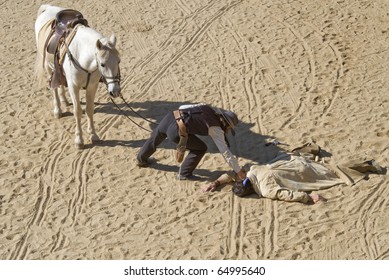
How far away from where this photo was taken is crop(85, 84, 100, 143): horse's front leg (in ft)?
34.2

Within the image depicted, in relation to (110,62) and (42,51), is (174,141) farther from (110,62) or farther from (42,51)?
(42,51)

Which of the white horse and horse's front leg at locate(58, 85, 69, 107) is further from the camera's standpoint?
horse's front leg at locate(58, 85, 69, 107)

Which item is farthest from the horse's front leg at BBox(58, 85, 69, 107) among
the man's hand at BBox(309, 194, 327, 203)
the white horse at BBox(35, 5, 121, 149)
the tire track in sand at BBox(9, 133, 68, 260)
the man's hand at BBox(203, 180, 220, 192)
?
the man's hand at BBox(309, 194, 327, 203)

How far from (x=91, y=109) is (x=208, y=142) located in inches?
70.8

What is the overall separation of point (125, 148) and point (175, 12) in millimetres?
4809

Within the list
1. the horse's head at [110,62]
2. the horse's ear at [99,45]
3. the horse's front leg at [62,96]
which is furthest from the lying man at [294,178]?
the horse's front leg at [62,96]

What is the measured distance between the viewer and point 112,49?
9516 mm

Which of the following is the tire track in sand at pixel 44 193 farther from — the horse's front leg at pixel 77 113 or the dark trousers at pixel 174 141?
the dark trousers at pixel 174 141

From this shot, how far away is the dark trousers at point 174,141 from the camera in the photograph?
9.44 metres

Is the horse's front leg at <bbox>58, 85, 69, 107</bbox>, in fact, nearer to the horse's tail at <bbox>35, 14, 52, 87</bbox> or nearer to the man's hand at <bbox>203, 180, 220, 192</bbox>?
the horse's tail at <bbox>35, 14, 52, 87</bbox>

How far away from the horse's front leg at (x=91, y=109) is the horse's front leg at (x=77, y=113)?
0.43 feet

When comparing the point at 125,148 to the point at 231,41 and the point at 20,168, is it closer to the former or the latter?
the point at 20,168

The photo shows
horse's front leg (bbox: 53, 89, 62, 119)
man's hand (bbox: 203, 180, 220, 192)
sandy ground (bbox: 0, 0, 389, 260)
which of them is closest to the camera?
sandy ground (bbox: 0, 0, 389, 260)

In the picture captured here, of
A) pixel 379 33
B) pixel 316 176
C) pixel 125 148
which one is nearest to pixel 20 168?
pixel 125 148
